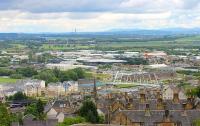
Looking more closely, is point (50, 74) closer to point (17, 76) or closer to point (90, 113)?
point (17, 76)

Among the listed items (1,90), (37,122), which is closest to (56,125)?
(37,122)

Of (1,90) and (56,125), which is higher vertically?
(56,125)

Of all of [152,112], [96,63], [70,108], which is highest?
[152,112]

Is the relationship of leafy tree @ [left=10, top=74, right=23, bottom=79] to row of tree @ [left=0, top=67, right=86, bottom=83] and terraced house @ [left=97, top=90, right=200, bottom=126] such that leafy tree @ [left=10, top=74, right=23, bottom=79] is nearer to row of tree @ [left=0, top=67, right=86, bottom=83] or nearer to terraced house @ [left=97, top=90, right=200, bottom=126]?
row of tree @ [left=0, top=67, right=86, bottom=83]

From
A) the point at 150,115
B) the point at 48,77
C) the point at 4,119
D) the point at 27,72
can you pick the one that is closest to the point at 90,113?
the point at 4,119

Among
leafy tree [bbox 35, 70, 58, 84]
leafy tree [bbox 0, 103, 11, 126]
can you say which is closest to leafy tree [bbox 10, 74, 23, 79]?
leafy tree [bbox 35, 70, 58, 84]

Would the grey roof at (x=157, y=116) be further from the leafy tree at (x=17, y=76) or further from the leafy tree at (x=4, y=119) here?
the leafy tree at (x=17, y=76)

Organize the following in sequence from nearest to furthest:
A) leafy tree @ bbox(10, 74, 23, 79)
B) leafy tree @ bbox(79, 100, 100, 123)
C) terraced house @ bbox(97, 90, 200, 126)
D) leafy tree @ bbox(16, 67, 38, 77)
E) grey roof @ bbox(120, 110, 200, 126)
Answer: terraced house @ bbox(97, 90, 200, 126)
grey roof @ bbox(120, 110, 200, 126)
leafy tree @ bbox(79, 100, 100, 123)
leafy tree @ bbox(10, 74, 23, 79)
leafy tree @ bbox(16, 67, 38, 77)

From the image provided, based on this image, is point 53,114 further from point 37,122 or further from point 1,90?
point 1,90

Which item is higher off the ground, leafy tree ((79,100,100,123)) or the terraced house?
the terraced house
